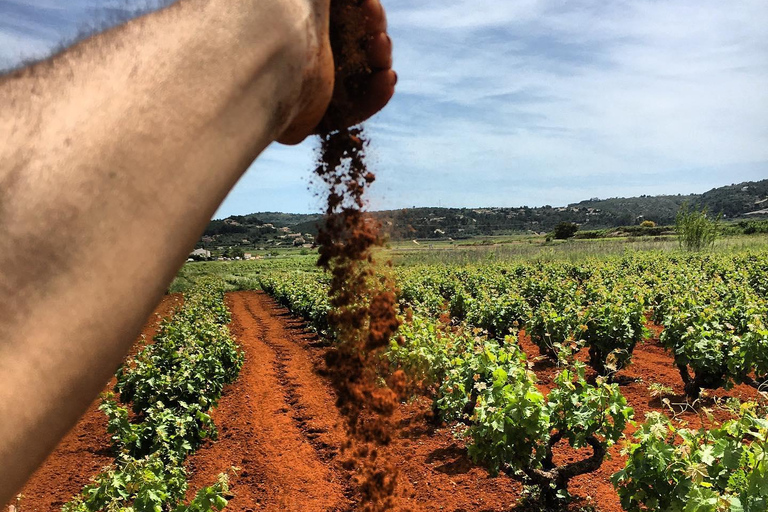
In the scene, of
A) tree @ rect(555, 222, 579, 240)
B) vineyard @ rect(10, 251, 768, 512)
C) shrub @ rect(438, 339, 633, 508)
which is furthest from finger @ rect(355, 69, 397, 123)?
tree @ rect(555, 222, 579, 240)

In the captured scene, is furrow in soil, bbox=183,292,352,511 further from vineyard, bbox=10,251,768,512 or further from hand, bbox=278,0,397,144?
hand, bbox=278,0,397,144

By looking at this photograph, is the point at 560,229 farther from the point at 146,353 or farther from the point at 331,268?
the point at 331,268

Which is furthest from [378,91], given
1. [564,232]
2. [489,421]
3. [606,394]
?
[564,232]

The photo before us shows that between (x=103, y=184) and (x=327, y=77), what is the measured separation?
47 cm

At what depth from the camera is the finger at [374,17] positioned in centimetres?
126

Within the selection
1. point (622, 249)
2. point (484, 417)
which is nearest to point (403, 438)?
point (484, 417)

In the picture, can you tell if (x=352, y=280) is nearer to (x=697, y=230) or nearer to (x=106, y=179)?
(x=106, y=179)

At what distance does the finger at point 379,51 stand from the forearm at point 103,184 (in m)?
0.59

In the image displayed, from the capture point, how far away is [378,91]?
1.36 m

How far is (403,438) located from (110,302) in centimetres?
777

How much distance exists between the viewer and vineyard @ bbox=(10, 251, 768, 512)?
13.7 ft

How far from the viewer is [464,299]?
1609 cm

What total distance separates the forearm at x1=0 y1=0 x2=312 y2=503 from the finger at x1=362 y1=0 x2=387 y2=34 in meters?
0.56

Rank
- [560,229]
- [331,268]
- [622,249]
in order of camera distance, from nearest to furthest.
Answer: [331,268]
[622,249]
[560,229]
